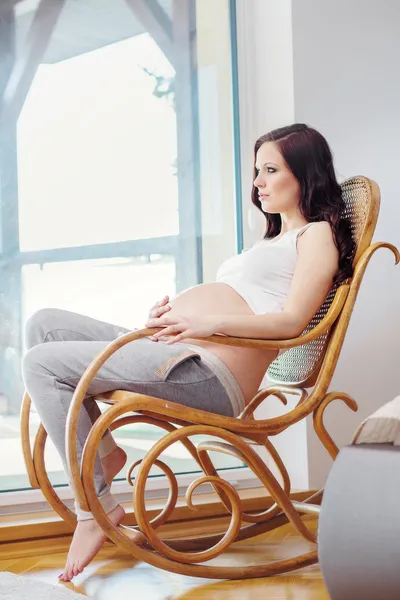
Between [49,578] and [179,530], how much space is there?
25.7 inches

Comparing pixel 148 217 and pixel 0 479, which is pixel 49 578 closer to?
pixel 0 479

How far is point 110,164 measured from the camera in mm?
2947

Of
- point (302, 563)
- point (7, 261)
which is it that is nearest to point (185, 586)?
point (302, 563)

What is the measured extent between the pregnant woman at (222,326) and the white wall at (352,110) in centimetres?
68

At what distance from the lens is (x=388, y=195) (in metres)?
3.09

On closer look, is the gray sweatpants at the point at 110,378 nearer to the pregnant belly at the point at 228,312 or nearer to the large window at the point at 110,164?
the pregnant belly at the point at 228,312

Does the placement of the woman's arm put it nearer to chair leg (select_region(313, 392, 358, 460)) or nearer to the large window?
chair leg (select_region(313, 392, 358, 460))

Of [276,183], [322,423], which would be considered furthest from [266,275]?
[322,423]

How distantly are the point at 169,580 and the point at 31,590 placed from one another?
37 centimetres

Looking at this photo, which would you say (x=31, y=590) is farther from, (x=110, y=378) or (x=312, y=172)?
(x=312, y=172)

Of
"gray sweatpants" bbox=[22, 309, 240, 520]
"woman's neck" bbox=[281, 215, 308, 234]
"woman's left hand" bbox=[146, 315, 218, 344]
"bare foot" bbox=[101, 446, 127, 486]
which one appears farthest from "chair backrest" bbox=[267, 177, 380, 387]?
"bare foot" bbox=[101, 446, 127, 486]

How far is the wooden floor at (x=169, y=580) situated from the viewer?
6.18ft

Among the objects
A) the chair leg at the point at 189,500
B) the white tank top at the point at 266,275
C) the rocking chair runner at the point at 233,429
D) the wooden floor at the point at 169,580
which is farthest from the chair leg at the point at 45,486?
the white tank top at the point at 266,275

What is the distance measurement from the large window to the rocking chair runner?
0.69 m
